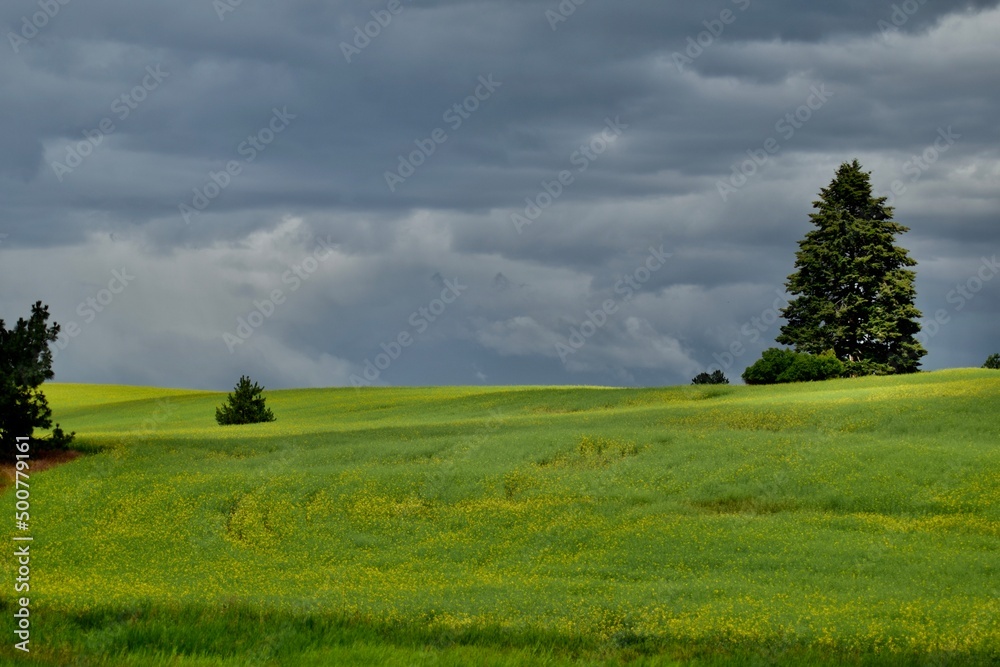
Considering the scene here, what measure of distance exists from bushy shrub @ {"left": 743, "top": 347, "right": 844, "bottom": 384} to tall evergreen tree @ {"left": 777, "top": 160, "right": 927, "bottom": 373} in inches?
157

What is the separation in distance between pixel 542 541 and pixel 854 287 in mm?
63018

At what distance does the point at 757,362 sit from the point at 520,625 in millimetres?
63180

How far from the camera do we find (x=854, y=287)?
277 feet

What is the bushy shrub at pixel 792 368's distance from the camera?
76812 millimetres

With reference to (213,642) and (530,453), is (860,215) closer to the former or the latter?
(530,453)

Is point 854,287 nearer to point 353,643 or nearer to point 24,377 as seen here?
point 24,377

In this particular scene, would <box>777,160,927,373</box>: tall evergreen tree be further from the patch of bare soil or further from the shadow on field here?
the shadow on field

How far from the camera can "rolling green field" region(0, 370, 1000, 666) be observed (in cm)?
1757

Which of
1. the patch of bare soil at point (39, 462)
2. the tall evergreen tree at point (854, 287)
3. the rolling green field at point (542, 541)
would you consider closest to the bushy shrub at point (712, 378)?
the tall evergreen tree at point (854, 287)

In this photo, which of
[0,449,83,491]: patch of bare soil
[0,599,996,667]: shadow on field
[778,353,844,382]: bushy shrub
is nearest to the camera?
[0,599,996,667]: shadow on field

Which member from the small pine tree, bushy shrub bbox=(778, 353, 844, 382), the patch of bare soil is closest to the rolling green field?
the patch of bare soil

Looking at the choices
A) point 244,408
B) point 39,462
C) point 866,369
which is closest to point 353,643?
point 39,462

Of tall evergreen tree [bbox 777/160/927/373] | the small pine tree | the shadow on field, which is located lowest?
the shadow on field

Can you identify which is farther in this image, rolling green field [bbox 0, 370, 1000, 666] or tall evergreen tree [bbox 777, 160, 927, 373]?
tall evergreen tree [bbox 777, 160, 927, 373]
